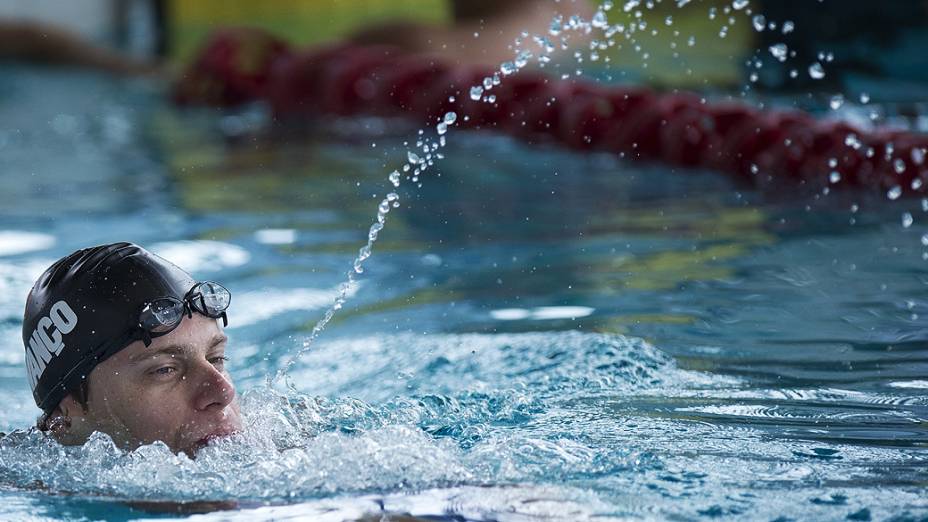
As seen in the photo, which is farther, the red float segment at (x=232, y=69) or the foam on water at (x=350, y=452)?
the red float segment at (x=232, y=69)

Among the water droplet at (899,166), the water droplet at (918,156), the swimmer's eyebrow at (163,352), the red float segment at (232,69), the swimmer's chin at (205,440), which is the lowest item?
the swimmer's chin at (205,440)

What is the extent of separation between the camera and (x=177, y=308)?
2.47 meters

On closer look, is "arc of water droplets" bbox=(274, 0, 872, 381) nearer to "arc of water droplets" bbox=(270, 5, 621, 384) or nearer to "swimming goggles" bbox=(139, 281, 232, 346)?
"arc of water droplets" bbox=(270, 5, 621, 384)

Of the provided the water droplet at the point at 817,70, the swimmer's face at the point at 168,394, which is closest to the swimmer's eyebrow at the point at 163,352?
the swimmer's face at the point at 168,394

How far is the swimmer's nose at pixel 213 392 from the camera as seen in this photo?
7.73 ft

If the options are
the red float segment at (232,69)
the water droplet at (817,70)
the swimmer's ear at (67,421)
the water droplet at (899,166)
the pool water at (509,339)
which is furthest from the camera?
the red float segment at (232,69)

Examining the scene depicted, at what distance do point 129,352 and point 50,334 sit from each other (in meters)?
0.18

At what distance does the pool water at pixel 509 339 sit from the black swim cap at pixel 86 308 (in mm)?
153

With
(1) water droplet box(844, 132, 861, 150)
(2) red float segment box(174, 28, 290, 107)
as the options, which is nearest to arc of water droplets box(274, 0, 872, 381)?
(1) water droplet box(844, 132, 861, 150)

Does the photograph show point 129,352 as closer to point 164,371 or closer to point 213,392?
point 164,371

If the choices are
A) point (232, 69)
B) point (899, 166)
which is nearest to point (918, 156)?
point (899, 166)

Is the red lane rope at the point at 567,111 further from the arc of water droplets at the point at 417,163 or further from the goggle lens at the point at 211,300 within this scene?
the goggle lens at the point at 211,300

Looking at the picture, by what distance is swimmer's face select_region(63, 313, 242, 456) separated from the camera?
7.79 feet

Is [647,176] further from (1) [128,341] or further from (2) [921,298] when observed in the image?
(1) [128,341]
